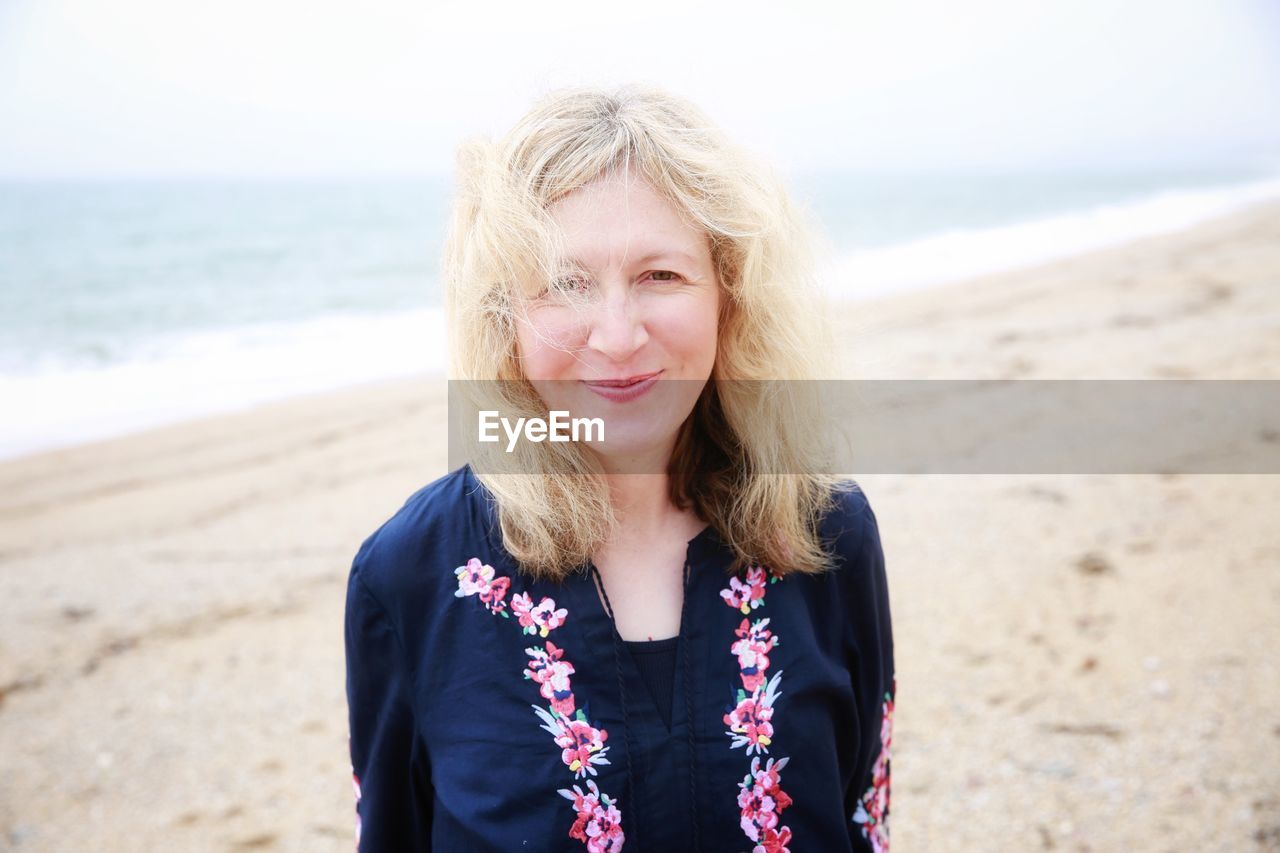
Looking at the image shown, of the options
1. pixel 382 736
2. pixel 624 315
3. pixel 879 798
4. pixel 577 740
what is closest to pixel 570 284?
pixel 624 315

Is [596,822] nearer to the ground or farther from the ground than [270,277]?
nearer to the ground

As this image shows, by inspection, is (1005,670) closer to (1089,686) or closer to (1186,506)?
(1089,686)

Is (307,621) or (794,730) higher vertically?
(794,730)

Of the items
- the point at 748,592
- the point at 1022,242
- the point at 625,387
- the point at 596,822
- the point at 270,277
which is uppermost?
the point at 1022,242

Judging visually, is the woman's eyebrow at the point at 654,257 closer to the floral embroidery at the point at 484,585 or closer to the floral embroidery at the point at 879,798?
the floral embroidery at the point at 484,585

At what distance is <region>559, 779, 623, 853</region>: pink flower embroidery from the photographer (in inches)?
58.1

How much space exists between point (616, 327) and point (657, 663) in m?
0.59

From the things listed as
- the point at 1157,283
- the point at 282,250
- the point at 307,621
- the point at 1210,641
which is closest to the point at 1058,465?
the point at 1210,641

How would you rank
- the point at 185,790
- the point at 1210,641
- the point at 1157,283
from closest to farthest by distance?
the point at 185,790, the point at 1210,641, the point at 1157,283

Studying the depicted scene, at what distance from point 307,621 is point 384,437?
3.50 metres

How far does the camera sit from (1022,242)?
22344 millimetres

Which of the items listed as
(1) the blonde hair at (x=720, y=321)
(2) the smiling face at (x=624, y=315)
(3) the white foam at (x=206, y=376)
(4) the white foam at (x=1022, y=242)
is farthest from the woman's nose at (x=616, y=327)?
(4) the white foam at (x=1022, y=242)

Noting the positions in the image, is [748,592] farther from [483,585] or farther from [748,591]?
[483,585]

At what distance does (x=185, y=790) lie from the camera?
3.51 meters
